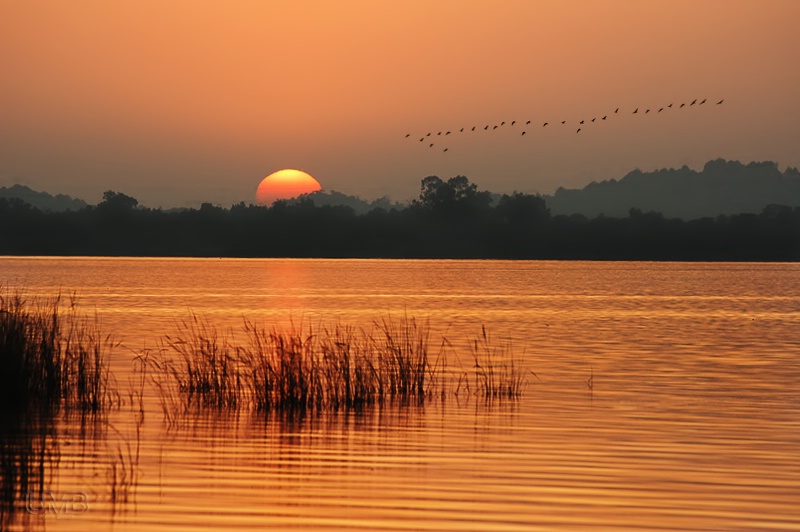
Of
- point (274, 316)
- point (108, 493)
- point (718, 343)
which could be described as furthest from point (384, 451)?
point (274, 316)

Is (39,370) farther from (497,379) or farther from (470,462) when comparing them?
(497,379)

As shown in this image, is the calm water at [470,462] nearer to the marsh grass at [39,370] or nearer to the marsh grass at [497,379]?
the marsh grass at [497,379]

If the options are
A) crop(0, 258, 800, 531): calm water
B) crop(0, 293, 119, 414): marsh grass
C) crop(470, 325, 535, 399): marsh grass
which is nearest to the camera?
crop(0, 258, 800, 531): calm water

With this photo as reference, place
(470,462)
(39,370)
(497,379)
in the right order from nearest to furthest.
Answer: (470,462) < (39,370) < (497,379)

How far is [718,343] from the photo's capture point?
123ft

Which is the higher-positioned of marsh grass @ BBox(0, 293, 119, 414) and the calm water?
marsh grass @ BBox(0, 293, 119, 414)

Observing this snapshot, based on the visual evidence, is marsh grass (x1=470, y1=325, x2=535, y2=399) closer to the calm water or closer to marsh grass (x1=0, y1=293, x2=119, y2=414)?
the calm water

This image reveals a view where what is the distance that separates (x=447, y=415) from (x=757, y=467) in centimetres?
594

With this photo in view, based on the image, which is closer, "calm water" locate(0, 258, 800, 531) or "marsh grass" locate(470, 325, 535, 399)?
"calm water" locate(0, 258, 800, 531)

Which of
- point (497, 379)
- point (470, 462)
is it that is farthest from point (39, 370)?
point (497, 379)

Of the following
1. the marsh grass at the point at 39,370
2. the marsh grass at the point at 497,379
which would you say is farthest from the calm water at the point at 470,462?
the marsh grass at the point at 39,370

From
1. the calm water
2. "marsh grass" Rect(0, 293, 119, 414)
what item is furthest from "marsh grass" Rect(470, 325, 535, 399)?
"marsh grass" Rect(0, 293, 119, 414)

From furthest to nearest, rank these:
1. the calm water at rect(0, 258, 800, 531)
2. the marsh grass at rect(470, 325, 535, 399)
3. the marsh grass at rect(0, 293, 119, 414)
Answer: the marsh grass at rect(470, 325, 535, 399)
the marsh grass at rect(0, 293, 119, 414)
the calm water at rect(0, 258, 800, 531)

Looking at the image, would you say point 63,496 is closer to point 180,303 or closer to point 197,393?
point 197,393
